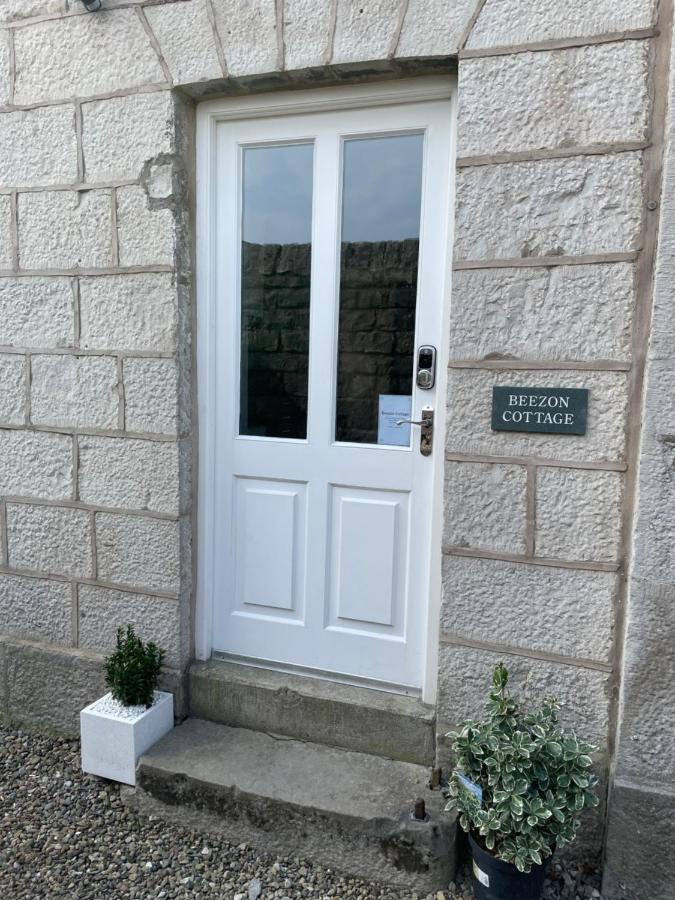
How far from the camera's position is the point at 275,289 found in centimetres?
275

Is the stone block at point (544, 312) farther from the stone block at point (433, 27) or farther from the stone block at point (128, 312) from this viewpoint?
the stone block at point (128, 312)

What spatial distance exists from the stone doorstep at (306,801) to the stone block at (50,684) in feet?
1.69

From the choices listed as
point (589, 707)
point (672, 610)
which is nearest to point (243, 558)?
point (589, 707)

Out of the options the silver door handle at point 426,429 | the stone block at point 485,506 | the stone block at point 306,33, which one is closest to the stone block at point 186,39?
the stone block at point 306,33

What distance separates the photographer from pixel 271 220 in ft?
8.98

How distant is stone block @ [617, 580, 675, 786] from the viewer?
2.06m

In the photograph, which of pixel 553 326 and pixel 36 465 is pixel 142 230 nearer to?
pixel 36 465

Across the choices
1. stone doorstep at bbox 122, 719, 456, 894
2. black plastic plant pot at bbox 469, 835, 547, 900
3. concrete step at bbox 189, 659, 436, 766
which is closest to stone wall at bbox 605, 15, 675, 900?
black plastic plant pot at bbox 469, 835, 547, 900

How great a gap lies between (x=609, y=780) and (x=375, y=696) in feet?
2.92

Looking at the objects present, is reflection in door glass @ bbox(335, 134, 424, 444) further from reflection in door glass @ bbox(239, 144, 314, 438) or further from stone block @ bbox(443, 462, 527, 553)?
stone block @ bbox(443, 462, 527, 553)

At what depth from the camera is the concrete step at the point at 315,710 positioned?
2.52m

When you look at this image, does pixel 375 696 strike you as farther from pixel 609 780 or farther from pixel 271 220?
pixel 271 220

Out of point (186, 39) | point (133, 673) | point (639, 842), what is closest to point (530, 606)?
point (639, 842)

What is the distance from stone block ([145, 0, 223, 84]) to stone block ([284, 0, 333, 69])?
11.6 inches
